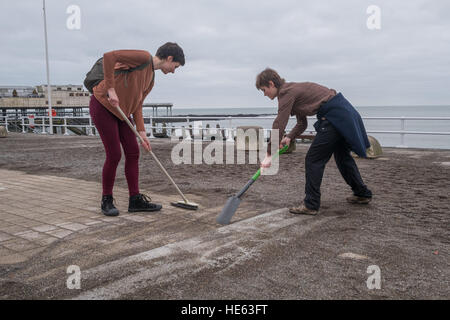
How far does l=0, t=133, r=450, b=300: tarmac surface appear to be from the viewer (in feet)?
7.17

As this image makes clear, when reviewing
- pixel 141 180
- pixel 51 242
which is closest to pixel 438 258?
pixel 51 242

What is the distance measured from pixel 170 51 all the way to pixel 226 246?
1908 millimetres

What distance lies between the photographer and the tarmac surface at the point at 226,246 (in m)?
2.19

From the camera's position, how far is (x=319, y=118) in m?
3.88

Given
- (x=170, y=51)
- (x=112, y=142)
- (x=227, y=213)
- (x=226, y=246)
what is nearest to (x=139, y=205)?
(x=112, y=142)

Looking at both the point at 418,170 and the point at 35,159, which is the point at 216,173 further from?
the point at 35,159

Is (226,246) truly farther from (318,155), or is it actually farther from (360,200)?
(360,200)

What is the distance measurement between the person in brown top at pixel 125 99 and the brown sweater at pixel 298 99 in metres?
1.05

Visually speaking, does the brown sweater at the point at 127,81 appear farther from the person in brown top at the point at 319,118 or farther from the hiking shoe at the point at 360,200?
the hiking shoe at the point at 360,200

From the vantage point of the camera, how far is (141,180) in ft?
19.5

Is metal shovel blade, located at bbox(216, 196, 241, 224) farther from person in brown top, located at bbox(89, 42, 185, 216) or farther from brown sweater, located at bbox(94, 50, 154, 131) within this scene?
brown sweater, located at bbox(94, 50, 154, 131)

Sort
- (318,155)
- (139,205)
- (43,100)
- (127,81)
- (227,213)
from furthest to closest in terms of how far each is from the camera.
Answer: (43,100) → (139,205) → (318,155) → (127,81) → (227,213)

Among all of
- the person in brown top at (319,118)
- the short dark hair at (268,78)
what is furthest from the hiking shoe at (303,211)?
the short dark hair at (268,78)

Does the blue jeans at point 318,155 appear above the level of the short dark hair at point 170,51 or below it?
below
